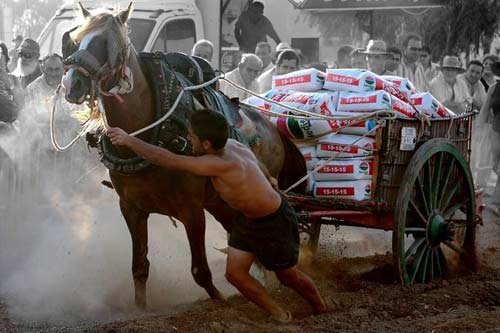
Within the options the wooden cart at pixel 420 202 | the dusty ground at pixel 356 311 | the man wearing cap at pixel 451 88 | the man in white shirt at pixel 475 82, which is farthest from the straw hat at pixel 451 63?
the dusty ground at pixel 356 311

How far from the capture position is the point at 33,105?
27.8 ft

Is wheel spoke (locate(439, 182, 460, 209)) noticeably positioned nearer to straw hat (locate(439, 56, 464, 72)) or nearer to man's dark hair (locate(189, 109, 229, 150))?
man's dark hair (locate(189, 109, 229, 150))

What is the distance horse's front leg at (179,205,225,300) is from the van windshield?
5.85m

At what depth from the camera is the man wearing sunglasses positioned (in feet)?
37.9

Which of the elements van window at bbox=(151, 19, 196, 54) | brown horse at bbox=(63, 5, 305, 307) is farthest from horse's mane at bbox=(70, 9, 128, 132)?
van window at bbox=(151, 19, 196, 54)

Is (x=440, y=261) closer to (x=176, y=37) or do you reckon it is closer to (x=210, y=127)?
(x=210, y=127)

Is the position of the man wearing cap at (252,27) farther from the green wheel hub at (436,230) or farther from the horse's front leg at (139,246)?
the horse's front leg at (139,246)

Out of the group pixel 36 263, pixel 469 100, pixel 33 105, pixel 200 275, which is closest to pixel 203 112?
pixel 200 275

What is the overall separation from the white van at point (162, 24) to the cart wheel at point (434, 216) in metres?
5.21

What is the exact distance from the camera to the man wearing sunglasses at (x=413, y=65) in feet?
37.9

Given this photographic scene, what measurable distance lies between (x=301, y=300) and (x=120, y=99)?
1777 mm

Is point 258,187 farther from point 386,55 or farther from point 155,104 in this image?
point 386,55

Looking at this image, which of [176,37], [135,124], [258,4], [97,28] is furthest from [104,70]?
[258,4]

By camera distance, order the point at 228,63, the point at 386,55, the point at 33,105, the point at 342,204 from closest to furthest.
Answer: the point at 342,204 → the point at 33,105 → the point at 386,55 → the point at 228,63
